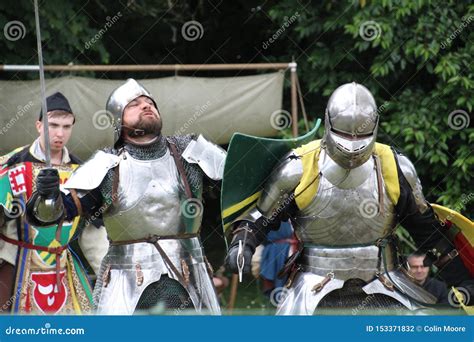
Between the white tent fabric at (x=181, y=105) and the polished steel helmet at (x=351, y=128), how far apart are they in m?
2.74

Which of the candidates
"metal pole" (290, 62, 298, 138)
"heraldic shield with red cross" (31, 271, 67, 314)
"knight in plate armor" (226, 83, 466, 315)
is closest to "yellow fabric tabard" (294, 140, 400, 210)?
"knight in plate armor" (226, 83, 466, 315)

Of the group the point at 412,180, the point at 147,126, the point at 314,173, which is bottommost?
the point at 147,126

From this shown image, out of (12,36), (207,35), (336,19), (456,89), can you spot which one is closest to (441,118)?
(456,89)

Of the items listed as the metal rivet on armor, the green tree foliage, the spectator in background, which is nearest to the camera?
the metal rivet on armor

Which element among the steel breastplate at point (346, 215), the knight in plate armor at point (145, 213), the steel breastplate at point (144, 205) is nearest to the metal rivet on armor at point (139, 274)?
the knight in plate armor at point (145, 213)

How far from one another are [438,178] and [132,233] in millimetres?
3640

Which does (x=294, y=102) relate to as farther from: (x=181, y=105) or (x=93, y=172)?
(x=93, y=172)

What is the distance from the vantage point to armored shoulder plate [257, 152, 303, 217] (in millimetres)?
6492

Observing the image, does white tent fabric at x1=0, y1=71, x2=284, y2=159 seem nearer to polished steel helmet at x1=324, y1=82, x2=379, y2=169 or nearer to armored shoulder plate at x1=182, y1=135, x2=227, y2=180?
armored shoulder plate at x1=182, y1=135, x2=227, y2=180

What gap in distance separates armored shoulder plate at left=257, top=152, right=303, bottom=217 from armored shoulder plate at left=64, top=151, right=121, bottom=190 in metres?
0.81

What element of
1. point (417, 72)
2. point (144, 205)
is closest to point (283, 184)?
point (144, 205)

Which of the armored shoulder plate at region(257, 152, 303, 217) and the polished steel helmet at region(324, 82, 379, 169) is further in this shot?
the armored shoulder plate at region(257, 152, 303, 217)

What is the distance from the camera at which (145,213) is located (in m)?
6.71

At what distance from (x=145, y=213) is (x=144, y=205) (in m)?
0.04
